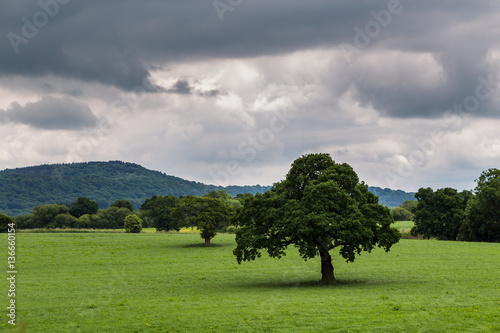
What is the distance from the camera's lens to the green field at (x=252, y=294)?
77.5 feet

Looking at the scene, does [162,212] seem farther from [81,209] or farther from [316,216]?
[316,216]

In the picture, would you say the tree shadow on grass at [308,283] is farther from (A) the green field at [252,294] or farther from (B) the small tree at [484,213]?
(B) the small tree at [484,213]

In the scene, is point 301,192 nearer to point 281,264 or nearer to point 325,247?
point 325,247

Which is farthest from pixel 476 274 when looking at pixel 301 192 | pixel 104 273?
pixel 104 273

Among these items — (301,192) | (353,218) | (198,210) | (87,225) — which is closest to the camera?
(353,218)

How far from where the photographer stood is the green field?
23.6 meters

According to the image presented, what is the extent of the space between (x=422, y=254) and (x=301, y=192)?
124 ft

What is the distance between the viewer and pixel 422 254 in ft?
229

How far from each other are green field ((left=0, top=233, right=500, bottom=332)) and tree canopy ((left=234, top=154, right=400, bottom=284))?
3325mm

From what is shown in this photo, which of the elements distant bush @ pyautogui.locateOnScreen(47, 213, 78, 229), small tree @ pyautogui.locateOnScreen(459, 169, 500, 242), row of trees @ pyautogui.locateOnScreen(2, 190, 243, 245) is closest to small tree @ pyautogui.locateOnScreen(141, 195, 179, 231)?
row of trees @ pyautogui.locateOnScreen(2, 190, 243, 245)

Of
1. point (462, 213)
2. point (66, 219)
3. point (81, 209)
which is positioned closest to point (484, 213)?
point (462, 213)

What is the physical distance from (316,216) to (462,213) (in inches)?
3141

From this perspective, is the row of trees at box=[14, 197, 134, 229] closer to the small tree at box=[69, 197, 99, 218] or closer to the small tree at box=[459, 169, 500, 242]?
the small tree at box=[69, 197, 99, 218]

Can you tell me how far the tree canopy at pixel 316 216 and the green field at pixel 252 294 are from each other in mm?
3325
